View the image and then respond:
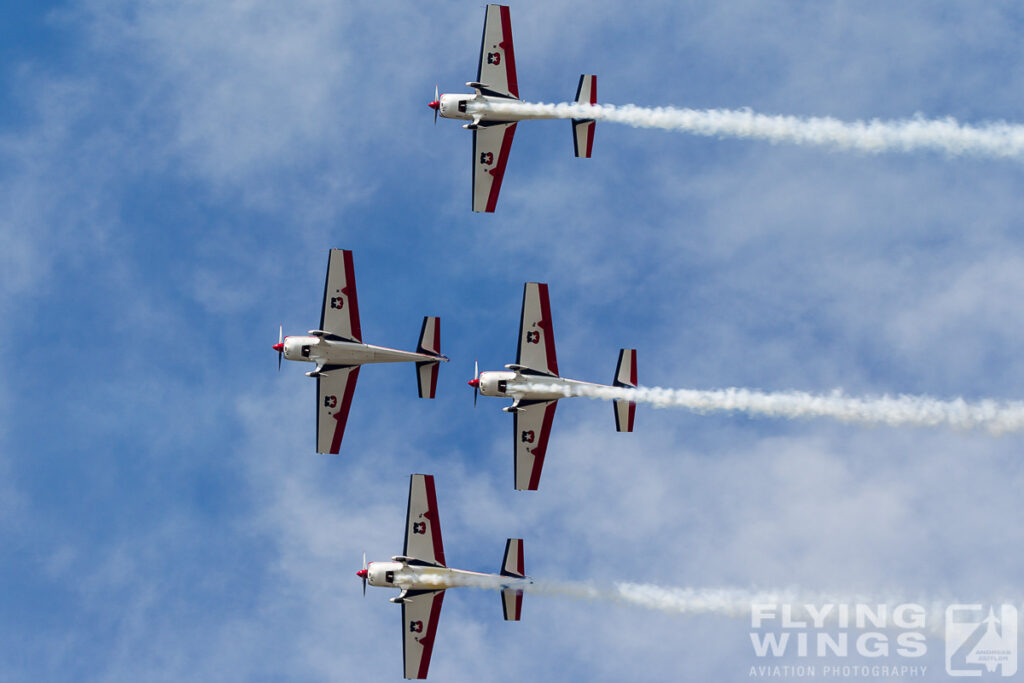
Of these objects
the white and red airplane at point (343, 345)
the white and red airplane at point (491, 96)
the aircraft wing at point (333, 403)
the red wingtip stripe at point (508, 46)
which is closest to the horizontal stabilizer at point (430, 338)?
the white and red airplane at point (343, 345)

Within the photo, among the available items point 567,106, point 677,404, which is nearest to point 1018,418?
point 677,404

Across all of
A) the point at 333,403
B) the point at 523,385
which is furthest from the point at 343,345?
the point at 523,385

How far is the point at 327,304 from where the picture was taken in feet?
250

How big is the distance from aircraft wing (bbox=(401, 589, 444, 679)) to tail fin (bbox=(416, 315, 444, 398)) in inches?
418

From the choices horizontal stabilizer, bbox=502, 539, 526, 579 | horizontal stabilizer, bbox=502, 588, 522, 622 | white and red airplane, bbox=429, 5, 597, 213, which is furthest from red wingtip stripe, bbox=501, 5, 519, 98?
horizontal stabilizer, bbox=502, 588, 522, 622

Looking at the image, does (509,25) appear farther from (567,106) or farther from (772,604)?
(772,604)

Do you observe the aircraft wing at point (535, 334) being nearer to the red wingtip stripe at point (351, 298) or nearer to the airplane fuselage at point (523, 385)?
the airplane fuselage at point (523, 385)

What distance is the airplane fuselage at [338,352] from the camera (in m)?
76.1

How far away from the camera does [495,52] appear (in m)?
77.9

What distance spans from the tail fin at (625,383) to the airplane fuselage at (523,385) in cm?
154

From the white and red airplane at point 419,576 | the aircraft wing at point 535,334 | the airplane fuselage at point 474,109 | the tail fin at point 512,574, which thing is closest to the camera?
the tail fin at point 512,574

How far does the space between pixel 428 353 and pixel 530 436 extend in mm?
6904

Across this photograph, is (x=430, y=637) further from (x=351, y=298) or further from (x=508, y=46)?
(x=508, y=46)

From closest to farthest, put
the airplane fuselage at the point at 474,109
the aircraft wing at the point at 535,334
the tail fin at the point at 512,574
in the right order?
1. the tail fin at the point at 512,574
2. the aircraft wing at the point at 535,334
3. the airplane fuselage at the point at 474,109
